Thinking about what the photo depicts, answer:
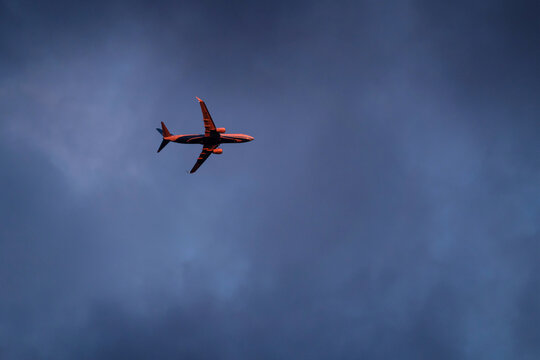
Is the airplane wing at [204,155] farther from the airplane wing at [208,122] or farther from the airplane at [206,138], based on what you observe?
the airplane wing at [208,122]

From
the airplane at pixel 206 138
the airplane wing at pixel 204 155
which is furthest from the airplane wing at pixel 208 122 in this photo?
the airplane wing at pixel 204 155

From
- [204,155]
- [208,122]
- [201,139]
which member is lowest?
[201,139]

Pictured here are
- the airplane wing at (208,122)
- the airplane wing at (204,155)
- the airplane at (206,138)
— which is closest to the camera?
the airplane wing at (208,122)

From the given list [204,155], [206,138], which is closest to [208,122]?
[206,138]

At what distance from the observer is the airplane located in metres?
156

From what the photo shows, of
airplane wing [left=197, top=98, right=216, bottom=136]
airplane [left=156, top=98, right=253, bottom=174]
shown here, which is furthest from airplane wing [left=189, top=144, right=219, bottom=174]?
airplane wing [left=197, top=98, right=216, bottom=136]

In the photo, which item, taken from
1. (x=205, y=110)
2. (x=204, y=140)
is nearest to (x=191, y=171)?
(x=204, y=140)

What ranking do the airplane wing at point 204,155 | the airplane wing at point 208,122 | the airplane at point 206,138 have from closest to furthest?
the airplane wing at point 208,122 < the airplane at point 206,138 < the airplane wing at point 204,155

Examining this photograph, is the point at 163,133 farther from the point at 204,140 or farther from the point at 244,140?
the point at 244,140

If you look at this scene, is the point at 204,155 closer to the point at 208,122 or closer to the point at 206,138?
the point at 206,138

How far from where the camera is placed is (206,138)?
525 ft

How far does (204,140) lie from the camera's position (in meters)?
161

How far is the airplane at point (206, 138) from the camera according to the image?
15625cm

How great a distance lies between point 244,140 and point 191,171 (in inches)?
928
